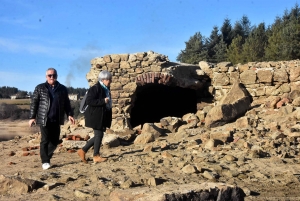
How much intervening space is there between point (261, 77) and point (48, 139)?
647 centimetres

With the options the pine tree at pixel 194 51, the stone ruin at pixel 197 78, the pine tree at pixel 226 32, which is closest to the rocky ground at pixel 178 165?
the stone ruin at pixel 197 78

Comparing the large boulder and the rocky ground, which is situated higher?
the large boulder

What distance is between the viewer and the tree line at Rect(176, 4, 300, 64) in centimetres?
2447

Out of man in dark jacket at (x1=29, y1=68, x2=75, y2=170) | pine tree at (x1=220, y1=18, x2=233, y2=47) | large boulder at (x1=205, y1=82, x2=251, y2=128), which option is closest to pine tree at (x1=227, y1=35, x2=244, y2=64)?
pine tree at (x1=220, y1=18, x2=233, y2=47)

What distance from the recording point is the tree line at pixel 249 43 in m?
24.5

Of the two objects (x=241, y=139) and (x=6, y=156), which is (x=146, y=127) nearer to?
(x=241, y=139)

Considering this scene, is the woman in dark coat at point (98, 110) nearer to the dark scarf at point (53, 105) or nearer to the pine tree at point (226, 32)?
the dark scarf at point (53, 105)

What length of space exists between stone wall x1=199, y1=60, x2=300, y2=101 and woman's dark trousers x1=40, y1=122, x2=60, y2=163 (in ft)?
19.7

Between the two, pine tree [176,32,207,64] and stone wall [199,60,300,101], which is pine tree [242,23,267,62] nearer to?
pine tree [176,32,207,64]

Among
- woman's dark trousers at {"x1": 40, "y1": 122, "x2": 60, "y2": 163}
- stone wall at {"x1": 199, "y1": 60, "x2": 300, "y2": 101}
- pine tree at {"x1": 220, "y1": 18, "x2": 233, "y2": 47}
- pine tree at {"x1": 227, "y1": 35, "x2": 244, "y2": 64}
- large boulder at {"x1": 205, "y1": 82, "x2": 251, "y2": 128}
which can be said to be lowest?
woman's dark trousers at {"x1": 40, "y1": 122, "x2": 60, "y2": 163}

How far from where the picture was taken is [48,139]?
6.09m

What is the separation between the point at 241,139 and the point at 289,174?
74.9 inches

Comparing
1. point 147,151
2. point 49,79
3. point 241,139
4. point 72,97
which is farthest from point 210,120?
point 72,97

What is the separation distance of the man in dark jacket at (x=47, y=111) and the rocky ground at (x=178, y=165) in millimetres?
386
